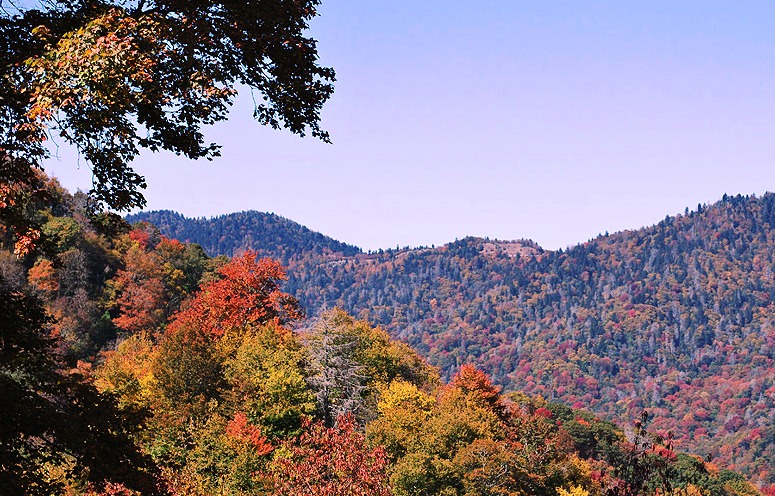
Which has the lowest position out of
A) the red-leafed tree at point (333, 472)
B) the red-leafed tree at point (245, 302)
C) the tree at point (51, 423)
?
the red-leafed tree at point (333, 472)

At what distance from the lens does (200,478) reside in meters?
41.3

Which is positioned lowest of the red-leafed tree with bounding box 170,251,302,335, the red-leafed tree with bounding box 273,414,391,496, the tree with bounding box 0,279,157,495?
the red-leafed tree with bounding box 273,414,391,496

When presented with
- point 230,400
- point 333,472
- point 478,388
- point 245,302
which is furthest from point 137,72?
point 478,388

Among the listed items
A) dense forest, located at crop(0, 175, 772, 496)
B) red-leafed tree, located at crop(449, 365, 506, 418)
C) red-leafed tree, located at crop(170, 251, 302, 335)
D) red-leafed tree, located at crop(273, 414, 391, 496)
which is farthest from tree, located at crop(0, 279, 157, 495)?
red-leafed tree, located at crop(449, 365, 506, 418)

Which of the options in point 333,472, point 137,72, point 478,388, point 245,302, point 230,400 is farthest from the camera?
point 478,388

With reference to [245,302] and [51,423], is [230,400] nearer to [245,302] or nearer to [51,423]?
[245,302]

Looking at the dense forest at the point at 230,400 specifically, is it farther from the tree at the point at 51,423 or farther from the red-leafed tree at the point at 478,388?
the red-leafed tree at the point at 478,388

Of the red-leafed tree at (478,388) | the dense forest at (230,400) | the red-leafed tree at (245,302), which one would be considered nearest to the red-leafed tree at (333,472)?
the dense forest at (230,400)

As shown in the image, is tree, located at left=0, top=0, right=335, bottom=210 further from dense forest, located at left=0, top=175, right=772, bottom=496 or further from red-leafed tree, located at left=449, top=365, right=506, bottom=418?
red-leafed tree, located at left=449, top=365, right=506, bottom=418

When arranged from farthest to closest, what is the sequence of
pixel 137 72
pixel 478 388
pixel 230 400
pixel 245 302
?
1. pixel 478 388
2. pixel 245 302
3. pixel 230 400
4. pixel 137 72

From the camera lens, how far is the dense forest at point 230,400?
38.6 feet

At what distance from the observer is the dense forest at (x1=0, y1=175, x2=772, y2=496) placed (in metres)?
11.8

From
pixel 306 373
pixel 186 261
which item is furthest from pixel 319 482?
pixel 186 261

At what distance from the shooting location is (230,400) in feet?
165
